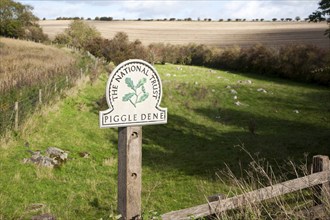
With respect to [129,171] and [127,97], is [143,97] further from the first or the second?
[129,171]

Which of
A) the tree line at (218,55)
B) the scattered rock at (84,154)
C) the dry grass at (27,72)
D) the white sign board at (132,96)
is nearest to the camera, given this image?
the white sign board at (132,96)

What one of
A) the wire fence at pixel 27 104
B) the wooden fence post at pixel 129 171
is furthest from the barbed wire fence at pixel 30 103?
the wooden fence post at pixel 129 171

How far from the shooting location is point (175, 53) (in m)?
57.1

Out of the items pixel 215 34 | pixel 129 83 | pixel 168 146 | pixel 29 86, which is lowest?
pixel 168 146

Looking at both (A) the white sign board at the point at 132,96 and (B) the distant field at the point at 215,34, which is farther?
(B) the distant field at the point at 215,34

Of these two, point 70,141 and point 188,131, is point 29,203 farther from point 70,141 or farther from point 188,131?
point 188,131

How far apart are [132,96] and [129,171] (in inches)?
34.7

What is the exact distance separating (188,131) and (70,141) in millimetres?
6514

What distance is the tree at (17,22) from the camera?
210ft

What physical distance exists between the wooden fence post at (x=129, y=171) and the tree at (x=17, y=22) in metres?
61.4

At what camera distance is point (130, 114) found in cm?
474

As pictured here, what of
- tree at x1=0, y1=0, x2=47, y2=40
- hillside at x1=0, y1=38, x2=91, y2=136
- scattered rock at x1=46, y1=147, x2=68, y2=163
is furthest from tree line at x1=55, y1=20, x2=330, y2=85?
scattered rock at x1=46, y1=147, x2=68, y2=163

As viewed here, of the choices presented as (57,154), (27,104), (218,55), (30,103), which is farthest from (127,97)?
(218,55)

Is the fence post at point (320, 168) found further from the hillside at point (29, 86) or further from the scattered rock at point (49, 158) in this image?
the hillside at point (29, 86)
